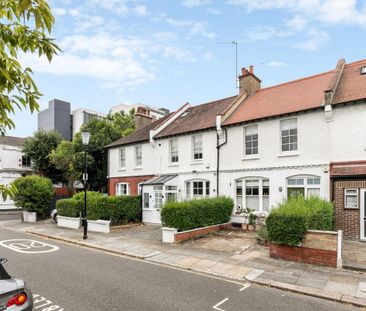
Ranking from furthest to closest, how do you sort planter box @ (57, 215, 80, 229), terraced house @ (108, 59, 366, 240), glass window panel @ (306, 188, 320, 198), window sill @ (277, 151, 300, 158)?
planter box @ (57, 215, 80, 229) < window sill @ (277, 151, 300, 158) < glass window panel @ (306, 188, 320, 198) < terraced house @ (108, 59, 366, 240)

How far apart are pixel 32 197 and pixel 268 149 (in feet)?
61.6

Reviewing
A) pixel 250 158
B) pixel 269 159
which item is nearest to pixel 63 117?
pixel 250 158

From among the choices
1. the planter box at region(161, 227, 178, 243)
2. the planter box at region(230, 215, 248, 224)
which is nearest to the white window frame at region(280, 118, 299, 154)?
the planter box at region(230, 215, 248, 224)

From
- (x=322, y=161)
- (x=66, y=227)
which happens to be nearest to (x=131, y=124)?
(x=66, y=227)

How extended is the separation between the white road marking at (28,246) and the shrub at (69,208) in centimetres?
446

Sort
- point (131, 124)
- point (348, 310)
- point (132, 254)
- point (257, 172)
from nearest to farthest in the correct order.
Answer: point (348, 310), point (132, 254), point (257, 172), point (131, 124)

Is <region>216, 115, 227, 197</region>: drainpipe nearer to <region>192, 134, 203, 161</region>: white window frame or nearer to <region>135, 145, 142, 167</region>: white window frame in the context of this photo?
<region>192, 134, 203, 161</region>: white window frame

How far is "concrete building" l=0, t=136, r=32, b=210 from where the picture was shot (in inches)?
1378

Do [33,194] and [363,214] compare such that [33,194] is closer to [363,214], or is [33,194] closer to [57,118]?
[363,214]

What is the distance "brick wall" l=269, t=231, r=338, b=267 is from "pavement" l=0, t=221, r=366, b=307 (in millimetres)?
281

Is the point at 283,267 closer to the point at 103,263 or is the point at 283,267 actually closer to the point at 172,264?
the point at 172,264

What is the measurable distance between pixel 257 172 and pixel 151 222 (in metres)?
7.91

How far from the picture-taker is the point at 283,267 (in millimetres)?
9430

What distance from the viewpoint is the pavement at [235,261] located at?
25.2ft
